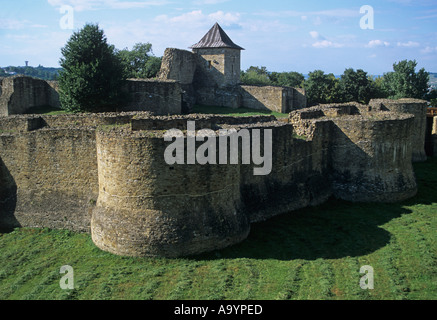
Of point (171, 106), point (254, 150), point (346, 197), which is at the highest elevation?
point (171, 106)

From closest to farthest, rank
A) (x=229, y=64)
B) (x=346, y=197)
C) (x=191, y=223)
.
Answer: (x=191, y=223) → (x=346, y=197) → (x=229, y=64)

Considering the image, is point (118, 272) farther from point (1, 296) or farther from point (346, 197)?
point (346, 197)

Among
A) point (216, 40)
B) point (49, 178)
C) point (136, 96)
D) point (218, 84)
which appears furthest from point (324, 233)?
point (216, 40)

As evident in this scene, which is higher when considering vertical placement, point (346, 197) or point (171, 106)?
point (171, 106)

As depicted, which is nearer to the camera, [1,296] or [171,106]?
[1,296]

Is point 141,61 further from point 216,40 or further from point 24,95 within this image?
point 24,95

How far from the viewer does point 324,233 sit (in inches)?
686

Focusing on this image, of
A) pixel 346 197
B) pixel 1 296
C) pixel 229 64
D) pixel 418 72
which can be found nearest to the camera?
pixel 1 296

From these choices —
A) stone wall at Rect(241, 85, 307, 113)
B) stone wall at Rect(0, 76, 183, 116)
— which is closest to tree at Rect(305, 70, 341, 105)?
stone wall at Rect(241, 85, 307, 113)

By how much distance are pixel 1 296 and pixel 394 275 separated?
11.3 metres

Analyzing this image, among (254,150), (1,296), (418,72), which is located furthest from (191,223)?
(418,72)

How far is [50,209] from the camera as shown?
717 inches

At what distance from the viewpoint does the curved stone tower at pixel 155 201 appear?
14969 mm

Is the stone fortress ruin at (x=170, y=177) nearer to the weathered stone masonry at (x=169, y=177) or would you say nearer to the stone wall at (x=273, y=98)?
the weathered stone masonry at (x=169, y=177)
